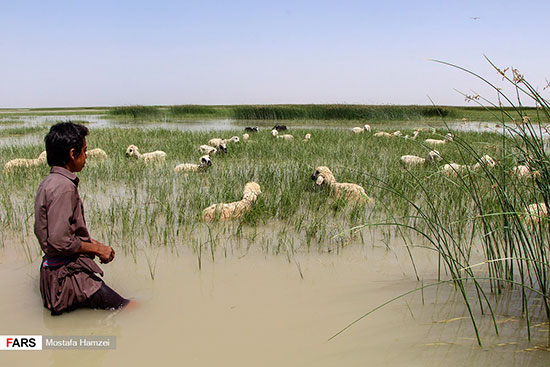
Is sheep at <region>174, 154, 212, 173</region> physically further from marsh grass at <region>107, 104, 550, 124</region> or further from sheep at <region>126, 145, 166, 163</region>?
marsh grass at <region>107, 104, 550, 124</region>

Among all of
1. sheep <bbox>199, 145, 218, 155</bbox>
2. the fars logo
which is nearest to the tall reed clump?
the fars logo

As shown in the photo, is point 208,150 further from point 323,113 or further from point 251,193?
point 323,113

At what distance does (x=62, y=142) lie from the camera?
2600mm

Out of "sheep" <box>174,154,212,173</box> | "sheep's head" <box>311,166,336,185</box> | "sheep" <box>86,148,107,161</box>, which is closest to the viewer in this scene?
"sheep's head" <box>311,166,336,185</box>

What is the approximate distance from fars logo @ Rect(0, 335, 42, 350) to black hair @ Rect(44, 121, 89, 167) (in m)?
1.07

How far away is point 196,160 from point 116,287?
6.15m

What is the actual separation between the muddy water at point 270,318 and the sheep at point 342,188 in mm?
1717

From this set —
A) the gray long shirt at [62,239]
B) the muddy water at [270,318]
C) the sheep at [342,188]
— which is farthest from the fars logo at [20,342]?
the sheep at [342,188]

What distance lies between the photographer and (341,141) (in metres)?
12.1

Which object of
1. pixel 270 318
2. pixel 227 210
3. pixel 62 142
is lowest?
pixel 270 318

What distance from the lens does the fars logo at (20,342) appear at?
Result: 2.41 m

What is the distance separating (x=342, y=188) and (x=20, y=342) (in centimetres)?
411

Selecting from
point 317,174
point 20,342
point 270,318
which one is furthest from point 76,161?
point 317,174

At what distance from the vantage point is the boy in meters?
2.51
